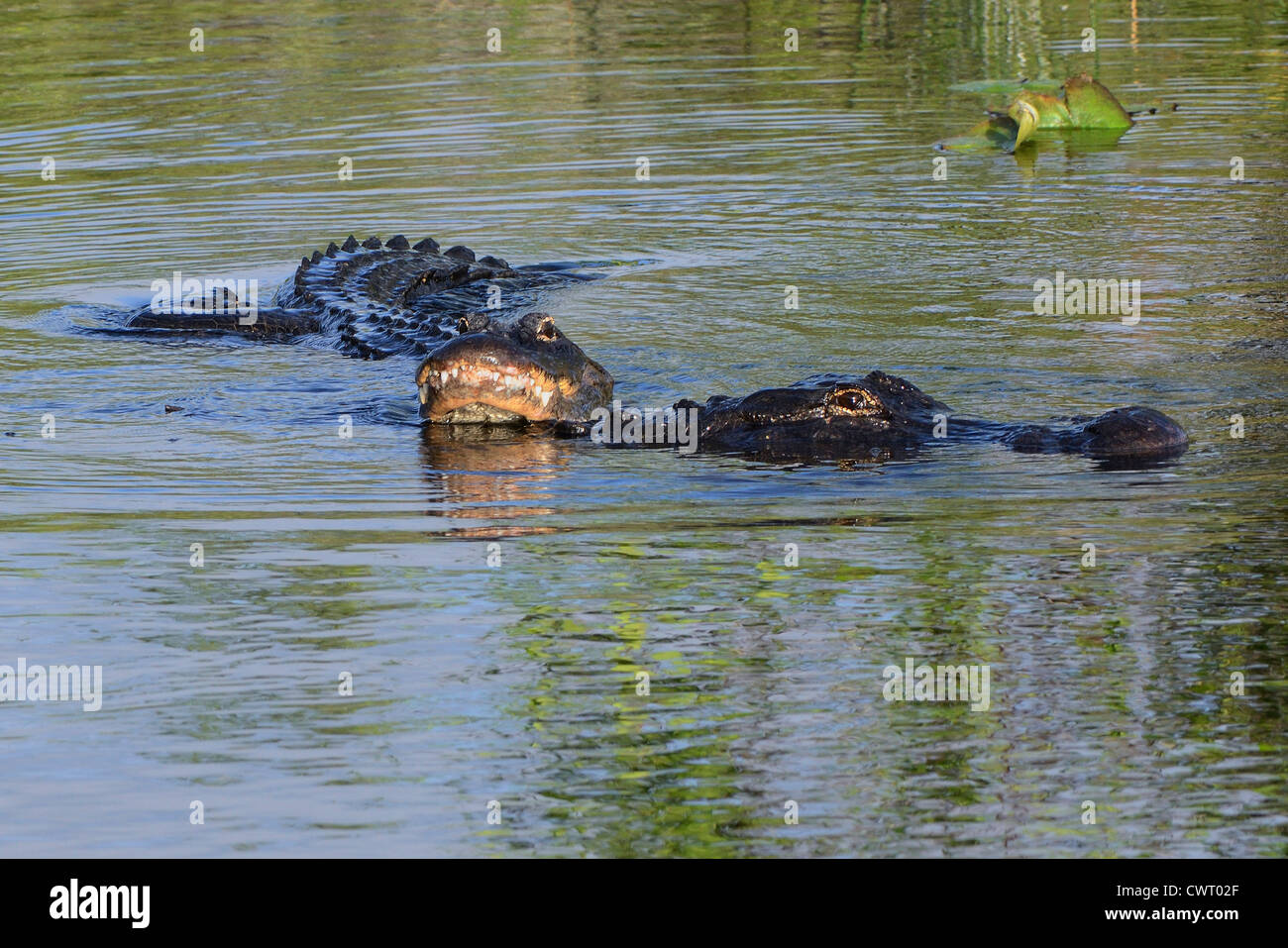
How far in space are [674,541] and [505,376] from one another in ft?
6.94

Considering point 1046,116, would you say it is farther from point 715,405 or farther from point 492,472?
point 492,472

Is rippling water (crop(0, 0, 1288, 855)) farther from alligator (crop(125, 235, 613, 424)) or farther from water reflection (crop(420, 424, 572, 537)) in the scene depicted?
alligator (crop(125, 235, 613, 424))

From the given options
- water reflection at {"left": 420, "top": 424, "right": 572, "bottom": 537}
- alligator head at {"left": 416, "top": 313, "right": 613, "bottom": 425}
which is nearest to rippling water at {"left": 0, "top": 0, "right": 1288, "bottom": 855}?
water reflection at {"left": 420, "top": 424, "right": 572, "bottom": 537}

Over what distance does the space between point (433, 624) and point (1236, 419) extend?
382 centimetres

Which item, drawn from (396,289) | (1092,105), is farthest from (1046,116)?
(396,289)

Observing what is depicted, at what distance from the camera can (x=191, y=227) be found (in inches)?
527

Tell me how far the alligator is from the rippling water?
23 centimetres

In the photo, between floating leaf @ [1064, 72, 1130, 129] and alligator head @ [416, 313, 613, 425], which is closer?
alligator head @ [416, 313, 613, 425]

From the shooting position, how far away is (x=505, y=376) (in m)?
7.96

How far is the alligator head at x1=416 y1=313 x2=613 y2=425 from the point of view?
7867 mm

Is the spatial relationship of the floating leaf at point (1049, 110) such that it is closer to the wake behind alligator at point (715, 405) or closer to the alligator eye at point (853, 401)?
the wake behind alligator at point (715, 405)

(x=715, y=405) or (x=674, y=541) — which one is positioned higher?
(x=715, y=405)

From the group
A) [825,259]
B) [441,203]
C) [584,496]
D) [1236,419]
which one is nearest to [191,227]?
[441,203]

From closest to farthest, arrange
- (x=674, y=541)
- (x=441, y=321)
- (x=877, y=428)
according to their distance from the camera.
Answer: (x=674, y=541)
(x=877, y=428)
(x=441, y=321)
